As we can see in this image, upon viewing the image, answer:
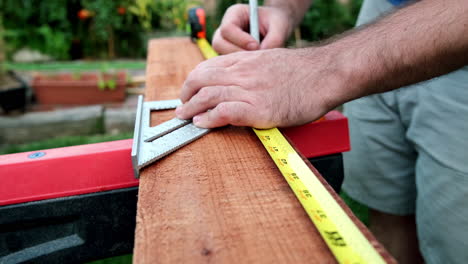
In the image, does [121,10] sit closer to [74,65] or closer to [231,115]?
[74,65]

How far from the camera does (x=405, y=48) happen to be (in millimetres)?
874

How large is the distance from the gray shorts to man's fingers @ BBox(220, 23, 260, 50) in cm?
62

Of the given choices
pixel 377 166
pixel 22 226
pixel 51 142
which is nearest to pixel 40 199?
pixel 22 226

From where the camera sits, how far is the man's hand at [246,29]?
1.43 metres

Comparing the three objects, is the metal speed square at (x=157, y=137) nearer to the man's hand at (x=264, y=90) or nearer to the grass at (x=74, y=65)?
the man's hand at (x=264, y=90)

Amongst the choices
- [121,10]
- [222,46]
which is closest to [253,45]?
[222,46]

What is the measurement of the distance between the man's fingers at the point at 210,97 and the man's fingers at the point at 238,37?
46cm

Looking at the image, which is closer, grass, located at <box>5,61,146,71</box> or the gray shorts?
the gray shorts

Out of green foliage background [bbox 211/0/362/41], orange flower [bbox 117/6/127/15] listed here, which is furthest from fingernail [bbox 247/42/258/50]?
orange flower [bbox 117/6/127/15]

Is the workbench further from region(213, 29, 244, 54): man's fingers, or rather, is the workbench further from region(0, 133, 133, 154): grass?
region(0, 133, 133, 154): grass

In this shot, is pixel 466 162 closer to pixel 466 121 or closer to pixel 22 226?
pixel 466 121

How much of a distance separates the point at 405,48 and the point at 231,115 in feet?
1.51

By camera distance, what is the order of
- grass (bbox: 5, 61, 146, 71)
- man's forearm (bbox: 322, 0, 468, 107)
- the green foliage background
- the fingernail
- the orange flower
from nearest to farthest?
man's forearm (bbox: 322, 0, 468, 107), the fingernail, grass (bbox: 5, 61, 146, 71), the orange flower, the green foliage background

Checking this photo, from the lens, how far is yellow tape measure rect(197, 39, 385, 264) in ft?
1.76
